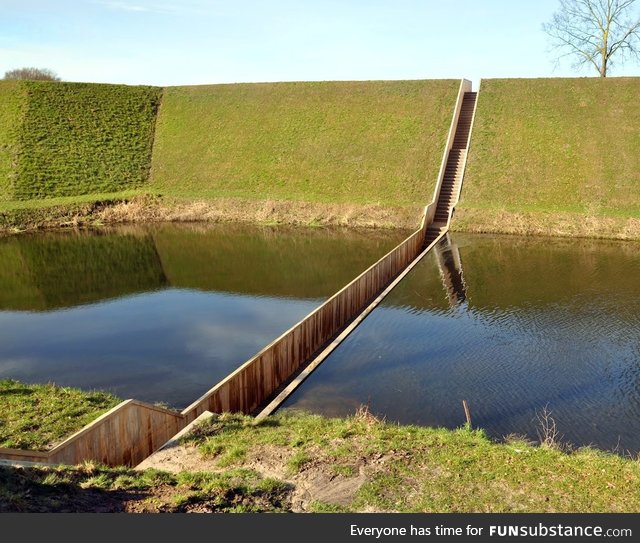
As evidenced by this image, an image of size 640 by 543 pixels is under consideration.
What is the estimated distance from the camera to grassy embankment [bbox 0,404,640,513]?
25.8ft

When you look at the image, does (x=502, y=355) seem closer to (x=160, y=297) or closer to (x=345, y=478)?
(x=345, y=478)

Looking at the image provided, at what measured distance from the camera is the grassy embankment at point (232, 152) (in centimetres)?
4056

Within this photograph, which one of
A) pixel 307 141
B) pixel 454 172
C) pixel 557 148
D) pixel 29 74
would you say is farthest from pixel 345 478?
pixel 29 74

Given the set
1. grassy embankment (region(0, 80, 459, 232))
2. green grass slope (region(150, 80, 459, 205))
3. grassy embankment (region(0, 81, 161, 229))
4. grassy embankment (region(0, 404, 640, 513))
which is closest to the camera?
grassy embankment (region(0, 404, 640, 513))

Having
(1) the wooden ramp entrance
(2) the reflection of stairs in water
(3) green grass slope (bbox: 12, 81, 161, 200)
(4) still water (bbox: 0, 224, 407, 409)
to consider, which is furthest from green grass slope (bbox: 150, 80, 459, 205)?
(1) the wooden ramp entrance

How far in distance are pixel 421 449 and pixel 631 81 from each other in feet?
157

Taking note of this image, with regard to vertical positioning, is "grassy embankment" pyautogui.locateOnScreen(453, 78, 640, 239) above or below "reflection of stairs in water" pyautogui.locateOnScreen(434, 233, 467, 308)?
above

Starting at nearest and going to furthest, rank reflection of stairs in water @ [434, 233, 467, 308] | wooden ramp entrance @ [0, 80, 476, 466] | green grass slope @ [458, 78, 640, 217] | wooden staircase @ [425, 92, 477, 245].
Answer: wooden ramp entrance @ [0, 80, 476, 466], reflection of stairs in water @ [434, 233, 467, 308], wooden staircase @ [425, 92, 477, 245], green grass slope @ [458, 78, 640, 217]

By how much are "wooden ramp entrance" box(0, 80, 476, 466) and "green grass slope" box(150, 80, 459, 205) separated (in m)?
15.0

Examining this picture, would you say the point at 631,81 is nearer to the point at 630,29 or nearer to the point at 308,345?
the point at 630,29

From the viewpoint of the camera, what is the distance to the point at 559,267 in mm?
26734

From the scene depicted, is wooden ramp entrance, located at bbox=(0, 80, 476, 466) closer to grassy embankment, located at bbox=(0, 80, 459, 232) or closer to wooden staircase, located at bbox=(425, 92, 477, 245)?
wooden staircase, located at bbox=(425, 92, 477, 245)

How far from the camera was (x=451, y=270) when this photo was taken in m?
26.3
